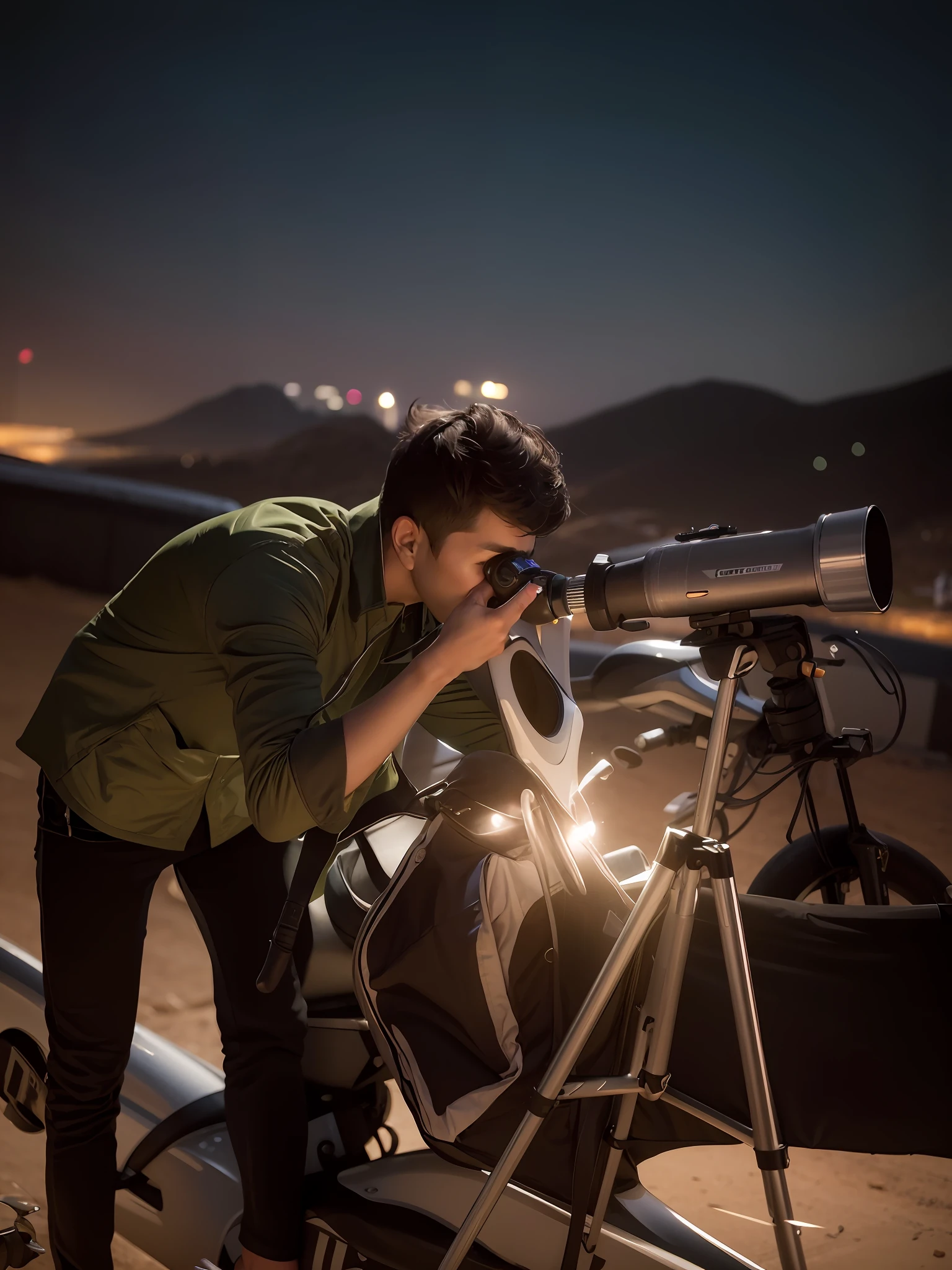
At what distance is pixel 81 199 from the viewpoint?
1227 centimetres

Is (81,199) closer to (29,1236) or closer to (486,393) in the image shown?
(486,393)

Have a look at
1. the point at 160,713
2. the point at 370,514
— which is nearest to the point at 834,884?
the point at 370,514

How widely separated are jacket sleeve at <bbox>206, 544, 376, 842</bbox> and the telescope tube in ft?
0.99

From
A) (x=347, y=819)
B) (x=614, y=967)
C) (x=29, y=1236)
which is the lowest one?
(x=29, y=1236)

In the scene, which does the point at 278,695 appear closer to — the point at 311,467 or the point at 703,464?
the point at 311,467

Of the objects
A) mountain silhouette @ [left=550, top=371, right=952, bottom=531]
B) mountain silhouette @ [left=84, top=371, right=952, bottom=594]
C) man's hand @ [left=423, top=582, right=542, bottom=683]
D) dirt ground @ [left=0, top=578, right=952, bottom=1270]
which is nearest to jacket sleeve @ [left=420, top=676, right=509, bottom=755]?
dirt ground @ [left=0, top=578, right=952, bottom=1270]

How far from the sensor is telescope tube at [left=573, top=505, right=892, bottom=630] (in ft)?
2.83

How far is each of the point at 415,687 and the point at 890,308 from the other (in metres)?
14.0

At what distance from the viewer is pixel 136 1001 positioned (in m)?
1.31

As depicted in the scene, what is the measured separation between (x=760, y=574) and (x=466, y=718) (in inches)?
24.9

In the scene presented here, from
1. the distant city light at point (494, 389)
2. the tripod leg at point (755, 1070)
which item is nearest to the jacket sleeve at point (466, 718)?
the tripod leg at point (755, 1070)

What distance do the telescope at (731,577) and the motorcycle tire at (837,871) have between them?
33.6 inches

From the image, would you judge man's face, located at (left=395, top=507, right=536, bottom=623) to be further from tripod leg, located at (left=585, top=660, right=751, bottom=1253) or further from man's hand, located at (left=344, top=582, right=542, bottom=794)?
tripod leg, located at (left=585, top=660, right=751, bottom=1253)

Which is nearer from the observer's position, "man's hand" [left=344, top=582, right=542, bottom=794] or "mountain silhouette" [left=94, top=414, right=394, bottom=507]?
"man's hand" [left=344, top=582, right=542, bottom=794]
